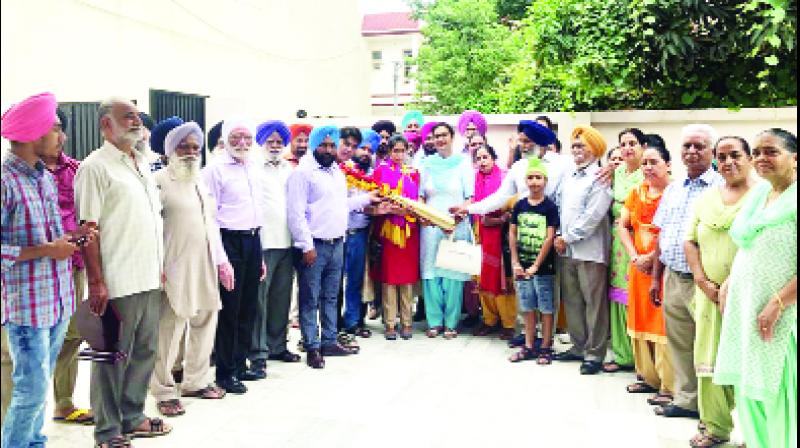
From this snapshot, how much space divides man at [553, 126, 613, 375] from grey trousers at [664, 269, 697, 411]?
3.42 feet

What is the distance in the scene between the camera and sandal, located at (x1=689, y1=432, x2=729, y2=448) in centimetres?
433

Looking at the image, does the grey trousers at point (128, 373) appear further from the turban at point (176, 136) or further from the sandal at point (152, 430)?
the turban at point (176, 136)

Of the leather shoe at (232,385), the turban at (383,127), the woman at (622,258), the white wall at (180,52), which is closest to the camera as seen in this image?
the leather shoe at (232,385)

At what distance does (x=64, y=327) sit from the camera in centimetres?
374

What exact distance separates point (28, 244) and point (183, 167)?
1.46 m

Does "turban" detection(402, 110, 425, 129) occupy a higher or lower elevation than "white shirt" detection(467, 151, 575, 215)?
higher

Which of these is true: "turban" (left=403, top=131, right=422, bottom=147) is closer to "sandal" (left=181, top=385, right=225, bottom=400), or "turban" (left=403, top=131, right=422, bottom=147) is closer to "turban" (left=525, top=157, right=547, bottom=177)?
"turban" (left=525, top=157, right=547, bottom=177)

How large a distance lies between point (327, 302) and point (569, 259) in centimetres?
215

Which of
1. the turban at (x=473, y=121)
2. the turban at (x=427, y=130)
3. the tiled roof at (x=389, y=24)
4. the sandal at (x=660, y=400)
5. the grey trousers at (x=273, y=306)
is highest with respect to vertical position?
the tiled roof at (x=389, y=24)

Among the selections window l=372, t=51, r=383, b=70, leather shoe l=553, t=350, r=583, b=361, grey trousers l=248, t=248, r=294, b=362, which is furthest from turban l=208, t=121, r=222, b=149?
window l=372, t=51, r=383, b=70

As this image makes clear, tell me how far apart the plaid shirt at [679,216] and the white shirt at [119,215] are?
3.25m

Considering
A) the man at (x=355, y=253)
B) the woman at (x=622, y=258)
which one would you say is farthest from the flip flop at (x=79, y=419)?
the woman at (x=622, y=258)

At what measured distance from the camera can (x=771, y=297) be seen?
3510mm

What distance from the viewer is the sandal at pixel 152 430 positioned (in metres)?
4.42
